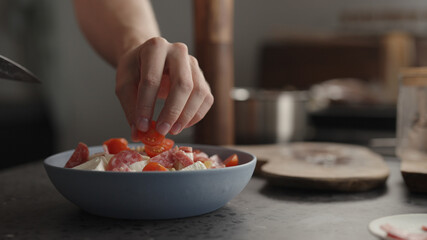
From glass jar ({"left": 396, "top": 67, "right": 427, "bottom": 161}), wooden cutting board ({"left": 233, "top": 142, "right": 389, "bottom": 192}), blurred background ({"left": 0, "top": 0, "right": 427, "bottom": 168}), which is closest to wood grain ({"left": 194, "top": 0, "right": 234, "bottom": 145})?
wooden cutting board ({"left": 233, "top": 142, "right": 389, "bottom": 192})

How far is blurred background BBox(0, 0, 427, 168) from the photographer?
117 inches

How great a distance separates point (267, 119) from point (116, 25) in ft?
2.59

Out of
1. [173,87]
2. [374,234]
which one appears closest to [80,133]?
[173,87]

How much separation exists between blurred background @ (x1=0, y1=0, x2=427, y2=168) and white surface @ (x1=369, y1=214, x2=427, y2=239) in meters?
1.64

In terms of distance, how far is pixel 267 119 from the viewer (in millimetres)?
1780

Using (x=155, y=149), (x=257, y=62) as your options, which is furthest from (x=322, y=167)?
(x=257, y=62)

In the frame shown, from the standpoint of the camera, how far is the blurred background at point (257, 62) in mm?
2975

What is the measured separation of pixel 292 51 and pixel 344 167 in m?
2.89

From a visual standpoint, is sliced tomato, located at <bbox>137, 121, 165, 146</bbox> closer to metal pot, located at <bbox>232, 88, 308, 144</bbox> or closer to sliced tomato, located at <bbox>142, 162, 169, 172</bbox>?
sliced tomato, located at <bbox>142, 162, 169, 172</bbox>

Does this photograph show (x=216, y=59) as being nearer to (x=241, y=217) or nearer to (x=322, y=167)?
(x=322, y=167)

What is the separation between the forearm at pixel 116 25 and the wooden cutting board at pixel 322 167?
1.37 ft

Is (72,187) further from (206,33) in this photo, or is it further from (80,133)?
(80,133)

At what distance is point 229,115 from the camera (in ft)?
4.65

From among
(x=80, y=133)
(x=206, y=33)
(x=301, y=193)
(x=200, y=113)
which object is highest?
(x=206, y=33)
